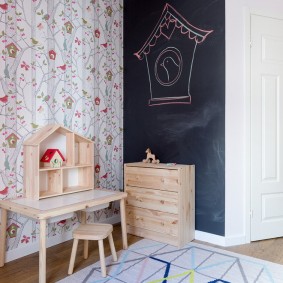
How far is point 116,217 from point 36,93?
1735 millimetres

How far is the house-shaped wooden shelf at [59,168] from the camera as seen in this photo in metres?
2.36

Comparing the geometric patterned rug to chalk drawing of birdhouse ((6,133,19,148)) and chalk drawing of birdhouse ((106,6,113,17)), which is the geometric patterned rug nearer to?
chalk drawing of birdhouse ((6,133,19,148))

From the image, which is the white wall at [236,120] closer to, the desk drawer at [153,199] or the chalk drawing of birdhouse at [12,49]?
the desk drawer at [153,199]

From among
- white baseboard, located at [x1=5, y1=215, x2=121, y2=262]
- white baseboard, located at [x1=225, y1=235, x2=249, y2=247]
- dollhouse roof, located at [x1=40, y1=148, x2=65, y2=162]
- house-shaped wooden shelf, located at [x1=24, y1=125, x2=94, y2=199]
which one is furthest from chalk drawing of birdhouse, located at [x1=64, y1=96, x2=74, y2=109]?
white baseboard, located at [x1=225, y1=235, x2=249, y2=247]

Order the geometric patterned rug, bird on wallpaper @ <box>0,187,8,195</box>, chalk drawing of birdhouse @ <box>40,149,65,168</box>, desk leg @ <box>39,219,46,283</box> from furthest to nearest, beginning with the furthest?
chalk drawing of birdhouse @ <box>40,149,65,168</box> → bird on wallpaper @ <box>0,187,8,195</box> → the geometric patterned rug → desk leg @ <box>39,219,46,283</box>

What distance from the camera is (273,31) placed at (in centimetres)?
290

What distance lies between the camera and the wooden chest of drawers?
2.71 metres

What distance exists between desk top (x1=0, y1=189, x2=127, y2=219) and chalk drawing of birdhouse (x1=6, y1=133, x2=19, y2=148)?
1.51ft

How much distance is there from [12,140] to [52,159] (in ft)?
1.21

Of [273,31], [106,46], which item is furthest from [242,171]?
[106,46]

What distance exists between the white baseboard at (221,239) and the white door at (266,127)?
15cm

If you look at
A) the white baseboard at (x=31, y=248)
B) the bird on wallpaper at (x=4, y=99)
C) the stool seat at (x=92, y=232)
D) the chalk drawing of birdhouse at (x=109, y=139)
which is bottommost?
the white baseboard at (x=31, y=248)

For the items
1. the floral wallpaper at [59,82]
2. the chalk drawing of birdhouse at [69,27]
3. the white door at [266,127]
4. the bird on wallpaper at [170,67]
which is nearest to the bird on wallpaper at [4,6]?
the floral wallpaper at [59,82]

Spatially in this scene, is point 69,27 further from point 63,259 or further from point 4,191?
point 63,259
